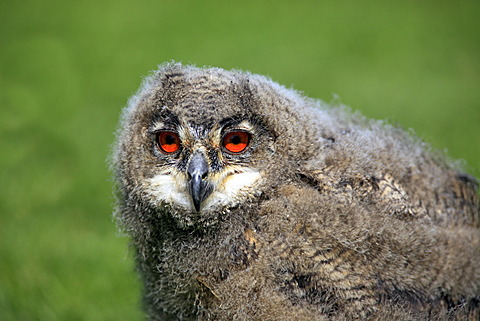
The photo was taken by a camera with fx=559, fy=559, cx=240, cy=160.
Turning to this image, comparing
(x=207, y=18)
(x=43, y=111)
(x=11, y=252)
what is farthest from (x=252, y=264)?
(x=207, y=18)

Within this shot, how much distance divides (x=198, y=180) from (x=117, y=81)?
707 cm

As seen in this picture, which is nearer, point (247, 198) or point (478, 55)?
point (247, 198)

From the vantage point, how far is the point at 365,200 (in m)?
3.33

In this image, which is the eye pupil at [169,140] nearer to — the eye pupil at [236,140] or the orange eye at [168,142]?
the orange eye at [168,142]

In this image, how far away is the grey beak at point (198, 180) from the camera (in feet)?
10.2

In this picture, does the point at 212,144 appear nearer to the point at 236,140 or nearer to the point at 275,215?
the point at 236,140

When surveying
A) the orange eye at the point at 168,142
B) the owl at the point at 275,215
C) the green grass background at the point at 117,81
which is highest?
the green grass background at the point at 117,81

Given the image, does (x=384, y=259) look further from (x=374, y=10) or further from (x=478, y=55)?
(x=374, y=10)

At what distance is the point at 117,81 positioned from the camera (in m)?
9.74

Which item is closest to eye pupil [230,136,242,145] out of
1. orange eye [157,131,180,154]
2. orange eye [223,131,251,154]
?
orange eye [223,131,251,154]

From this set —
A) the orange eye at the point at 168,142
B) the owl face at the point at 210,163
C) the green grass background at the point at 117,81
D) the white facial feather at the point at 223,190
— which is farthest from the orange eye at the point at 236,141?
the green grass background at the point at 117,81

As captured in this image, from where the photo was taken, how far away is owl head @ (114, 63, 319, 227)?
3.21 metres

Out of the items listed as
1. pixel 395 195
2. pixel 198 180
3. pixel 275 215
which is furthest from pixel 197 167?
pixel 395 195

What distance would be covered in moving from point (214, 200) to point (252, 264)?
Answer: 0.43 metres
